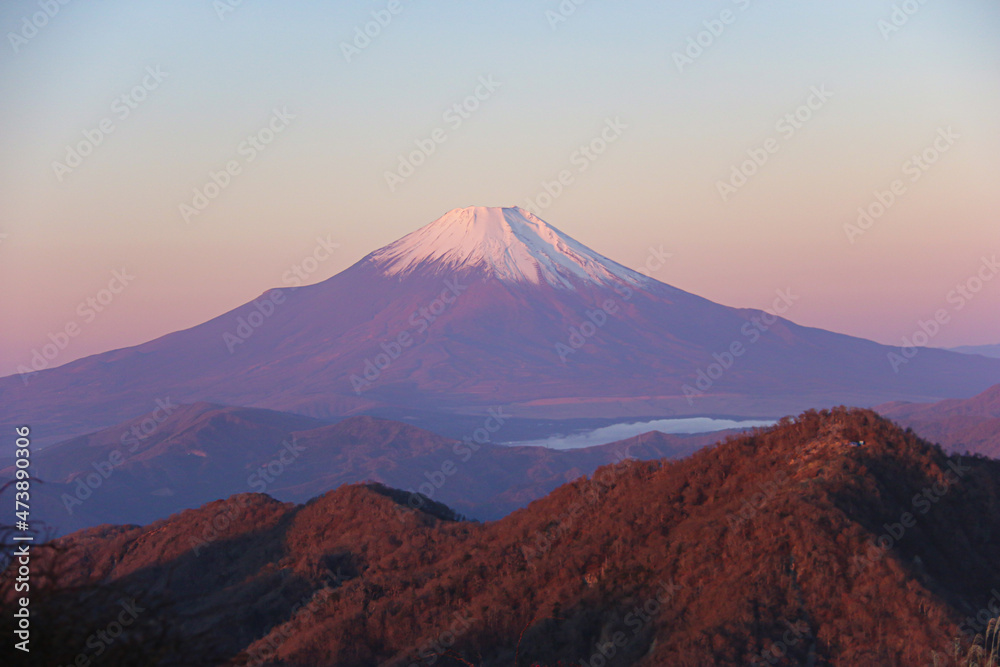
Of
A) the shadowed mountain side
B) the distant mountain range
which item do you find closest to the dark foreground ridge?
the distant mountain range

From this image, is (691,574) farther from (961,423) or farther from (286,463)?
(286,463)

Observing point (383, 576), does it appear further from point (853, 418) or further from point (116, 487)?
point (116, 487)

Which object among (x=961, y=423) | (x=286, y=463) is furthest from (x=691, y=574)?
(x=286, y=463)

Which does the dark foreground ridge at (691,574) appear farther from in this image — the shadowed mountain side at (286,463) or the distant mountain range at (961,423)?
the shadowed mountain side at (286,463)

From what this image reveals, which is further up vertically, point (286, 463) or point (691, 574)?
point (691, 574)

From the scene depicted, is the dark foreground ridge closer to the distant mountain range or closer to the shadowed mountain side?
the distant mountain range

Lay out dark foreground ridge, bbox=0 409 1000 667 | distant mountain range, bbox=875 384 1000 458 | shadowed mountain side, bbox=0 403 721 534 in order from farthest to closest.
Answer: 1. shadowed mountain side, bbox=0 403 721 534
2. distant mountain range, bbox=875 384 1000 458
3. dark foreground ridge, bbox=0 409 1000 667

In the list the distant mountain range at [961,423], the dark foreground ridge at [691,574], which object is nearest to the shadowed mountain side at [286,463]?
the distant mountain range at [961,423]

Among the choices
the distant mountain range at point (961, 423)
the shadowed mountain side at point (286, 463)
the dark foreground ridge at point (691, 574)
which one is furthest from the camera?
the shadowed mountain side at point (286, 463)
